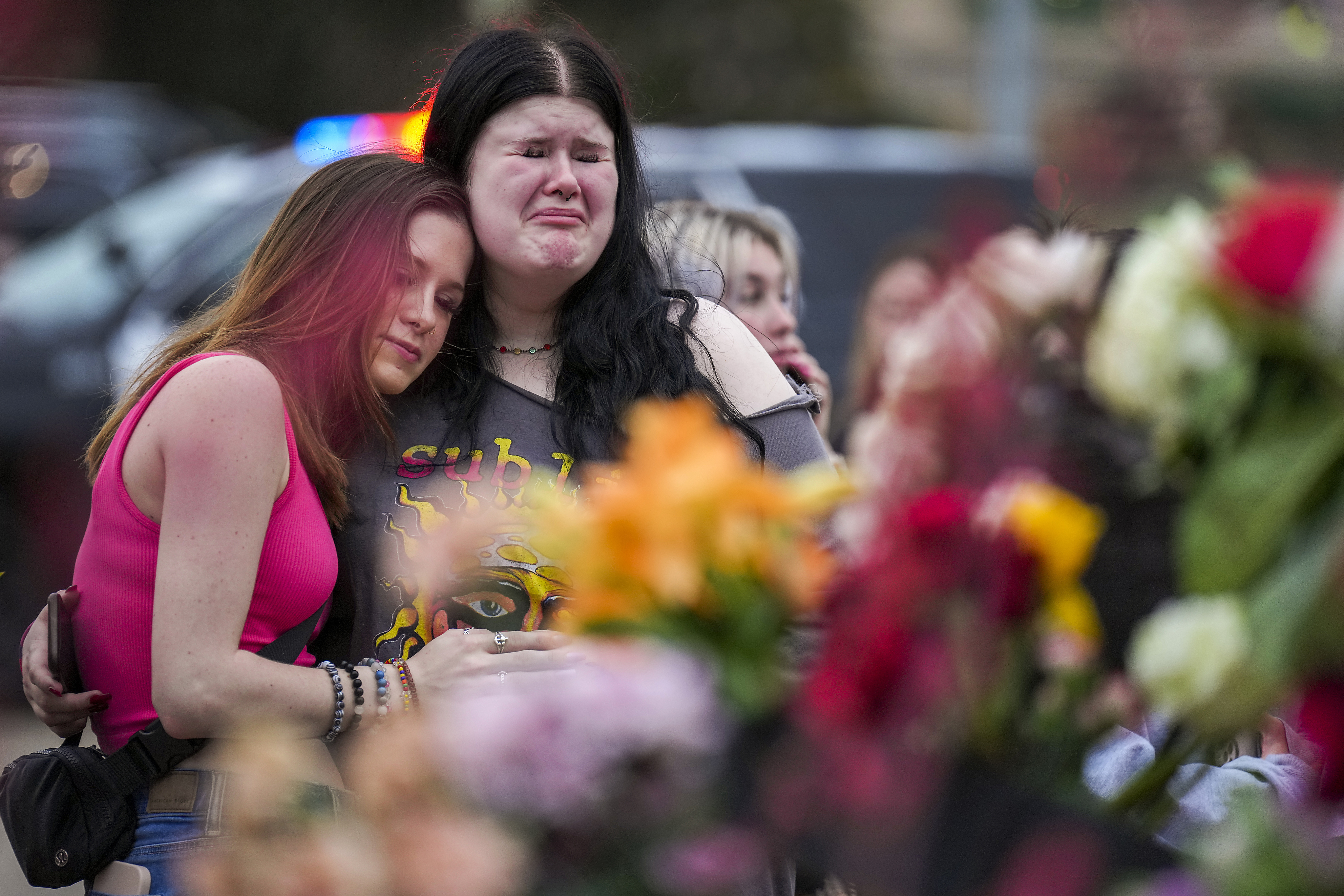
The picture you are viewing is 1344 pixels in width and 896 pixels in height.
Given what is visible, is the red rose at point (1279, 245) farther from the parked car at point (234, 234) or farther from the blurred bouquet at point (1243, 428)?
the parked car at point (234, 234)

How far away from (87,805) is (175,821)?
0.11m

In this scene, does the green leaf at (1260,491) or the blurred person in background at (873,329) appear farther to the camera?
the blurred person in background at (873,329)

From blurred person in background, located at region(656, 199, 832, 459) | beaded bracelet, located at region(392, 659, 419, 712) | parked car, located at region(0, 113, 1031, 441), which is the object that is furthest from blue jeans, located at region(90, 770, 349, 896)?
parked car, located at region(0, 113, 1031, 441)

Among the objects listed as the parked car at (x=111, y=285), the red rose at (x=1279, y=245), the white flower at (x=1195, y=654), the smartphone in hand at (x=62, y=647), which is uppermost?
the red rose at (x=1279, y=245)

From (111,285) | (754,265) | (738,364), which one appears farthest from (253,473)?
(111,285)

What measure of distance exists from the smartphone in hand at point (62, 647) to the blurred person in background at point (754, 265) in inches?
64.8

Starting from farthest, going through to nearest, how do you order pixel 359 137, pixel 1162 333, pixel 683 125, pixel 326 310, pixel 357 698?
1. pixel 683 125
2. pixel 359 137
3. pixel 326 310
4. pixel 357 698
5. pixel 1162 333

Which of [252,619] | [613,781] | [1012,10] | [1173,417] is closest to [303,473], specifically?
[252,619]

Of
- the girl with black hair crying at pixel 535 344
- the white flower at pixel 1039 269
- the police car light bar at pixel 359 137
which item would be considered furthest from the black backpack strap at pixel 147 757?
the white flower at pixel 1039 269

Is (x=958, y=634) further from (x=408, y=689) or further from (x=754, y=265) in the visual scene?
(x=754, y=265)

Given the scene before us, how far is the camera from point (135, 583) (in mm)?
1704

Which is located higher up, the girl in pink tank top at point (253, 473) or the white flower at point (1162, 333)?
the white flower at point (1162, 333)

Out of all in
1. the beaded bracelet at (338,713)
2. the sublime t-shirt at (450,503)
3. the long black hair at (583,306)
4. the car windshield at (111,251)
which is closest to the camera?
the beaded bracelet at (338,713)

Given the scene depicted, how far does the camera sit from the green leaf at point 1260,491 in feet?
2.34
